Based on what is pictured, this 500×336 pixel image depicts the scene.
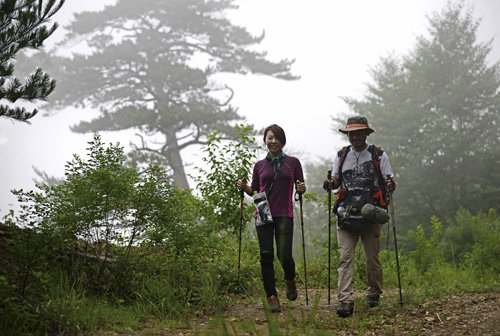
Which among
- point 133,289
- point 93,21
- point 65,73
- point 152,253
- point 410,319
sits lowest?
point 410,319

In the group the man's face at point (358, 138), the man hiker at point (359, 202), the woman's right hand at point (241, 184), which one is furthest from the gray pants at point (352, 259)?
the woman's right hand at point (241, 184)

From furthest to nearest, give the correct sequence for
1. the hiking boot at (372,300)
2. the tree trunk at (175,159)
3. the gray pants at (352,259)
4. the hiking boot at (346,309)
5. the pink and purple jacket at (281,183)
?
the tree trunk at (175,159), the hiking boot at (372,300), the pink and purple jacket at (281,183), the gray pants at (352,259), the hiking boot at (346,309)

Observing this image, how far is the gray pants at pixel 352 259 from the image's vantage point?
15.6 feet

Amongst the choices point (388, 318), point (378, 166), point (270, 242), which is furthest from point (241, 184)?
point (388, 318)

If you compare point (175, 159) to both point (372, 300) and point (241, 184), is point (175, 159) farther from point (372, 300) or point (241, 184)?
point (372, 300)

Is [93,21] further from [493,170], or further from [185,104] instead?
[493,170]

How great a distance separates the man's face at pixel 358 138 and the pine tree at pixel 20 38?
386cm

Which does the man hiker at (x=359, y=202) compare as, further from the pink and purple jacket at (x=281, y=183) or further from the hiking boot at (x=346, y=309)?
the pink and purple jacket at (x=281, y=183)

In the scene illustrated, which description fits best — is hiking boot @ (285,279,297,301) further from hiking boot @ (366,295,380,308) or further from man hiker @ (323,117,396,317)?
hiking boot @ (366,295,380,308)

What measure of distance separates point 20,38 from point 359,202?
14.8ft

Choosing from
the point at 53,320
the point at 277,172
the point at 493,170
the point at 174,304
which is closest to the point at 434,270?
the point at 277,172

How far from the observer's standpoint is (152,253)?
525cm

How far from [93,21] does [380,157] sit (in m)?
23.1

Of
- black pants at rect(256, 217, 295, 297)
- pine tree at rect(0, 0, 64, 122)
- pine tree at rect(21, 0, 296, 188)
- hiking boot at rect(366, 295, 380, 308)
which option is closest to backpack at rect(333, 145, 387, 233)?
black pants at rect(256, 217, 295, 297)
